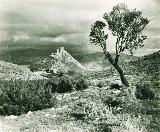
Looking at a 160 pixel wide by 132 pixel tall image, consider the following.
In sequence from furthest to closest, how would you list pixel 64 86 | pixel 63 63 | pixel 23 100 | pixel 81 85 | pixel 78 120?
pixel 63 63 < pixel 81 85 < pixel 64 86 < pixel 23 100 < pixel 78 120

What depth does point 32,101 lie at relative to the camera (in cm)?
1589

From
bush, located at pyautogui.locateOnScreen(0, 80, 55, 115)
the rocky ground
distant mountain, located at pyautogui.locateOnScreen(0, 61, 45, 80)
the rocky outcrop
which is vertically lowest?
the rocky ground

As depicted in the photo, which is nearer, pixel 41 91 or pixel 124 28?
pixel 41 91

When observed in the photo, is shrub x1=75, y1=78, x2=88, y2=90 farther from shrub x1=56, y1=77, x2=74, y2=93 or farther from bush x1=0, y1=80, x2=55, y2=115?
bush x1=0, y1=80, x2=55, y2=115

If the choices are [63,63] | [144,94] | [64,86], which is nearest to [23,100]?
[144,94]

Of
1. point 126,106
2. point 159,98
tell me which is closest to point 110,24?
point 159,98

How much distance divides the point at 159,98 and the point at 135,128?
6535mm

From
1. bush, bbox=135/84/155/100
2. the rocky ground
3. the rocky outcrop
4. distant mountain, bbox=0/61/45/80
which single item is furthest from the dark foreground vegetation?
the rocky outcrop

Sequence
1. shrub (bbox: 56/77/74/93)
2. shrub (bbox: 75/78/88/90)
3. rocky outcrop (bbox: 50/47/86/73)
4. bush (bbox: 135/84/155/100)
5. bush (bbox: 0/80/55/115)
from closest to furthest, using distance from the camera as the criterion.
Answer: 1. bush (bbox: 0/80/55/115)
2. bush (bbox: 135/84/155/100)
3. shrub (bbox: 56/77/74/93)
4. shrub (bbox: 75/78/88/90)
5. rocky outcrop (bbox: 50/47/86/73)

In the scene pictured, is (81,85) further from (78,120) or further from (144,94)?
(78,120)

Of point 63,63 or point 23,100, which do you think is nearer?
point 23,100

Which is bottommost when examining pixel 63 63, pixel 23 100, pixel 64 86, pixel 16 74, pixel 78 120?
pixel 78 120

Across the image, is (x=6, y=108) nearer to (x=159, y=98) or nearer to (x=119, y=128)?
(x=119, y=128)

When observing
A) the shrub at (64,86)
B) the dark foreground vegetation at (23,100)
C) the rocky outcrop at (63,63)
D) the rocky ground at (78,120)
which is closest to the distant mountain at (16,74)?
the rocky outcrop at (63,63)
